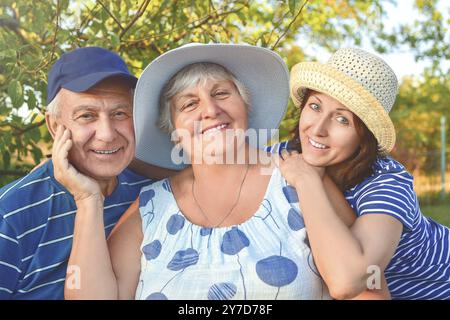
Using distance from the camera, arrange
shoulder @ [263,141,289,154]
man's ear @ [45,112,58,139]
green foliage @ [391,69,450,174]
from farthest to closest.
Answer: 1. green foliage @ [391,69,450,174]
2. shoulder @ [263,141,289,154]
3. man's ear @ [45,112,58,139]

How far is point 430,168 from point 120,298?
9.98 m

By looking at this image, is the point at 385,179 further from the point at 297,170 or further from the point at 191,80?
the point at 191,80

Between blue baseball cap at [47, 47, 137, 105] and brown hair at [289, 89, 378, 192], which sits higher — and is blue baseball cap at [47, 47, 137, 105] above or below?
above

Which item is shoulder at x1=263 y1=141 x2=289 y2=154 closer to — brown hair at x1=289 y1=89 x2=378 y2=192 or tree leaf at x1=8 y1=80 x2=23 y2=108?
brown hair at x1=289 y1=89 x2=378 y2=192

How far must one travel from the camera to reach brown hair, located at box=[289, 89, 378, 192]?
6.75ft

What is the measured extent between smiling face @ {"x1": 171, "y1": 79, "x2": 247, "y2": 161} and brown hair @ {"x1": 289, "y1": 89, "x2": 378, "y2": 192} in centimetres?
40

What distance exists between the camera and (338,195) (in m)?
2.07

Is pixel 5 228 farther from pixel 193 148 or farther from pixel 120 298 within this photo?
pixel 193 148

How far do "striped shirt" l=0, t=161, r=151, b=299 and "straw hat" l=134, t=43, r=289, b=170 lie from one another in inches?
15.3

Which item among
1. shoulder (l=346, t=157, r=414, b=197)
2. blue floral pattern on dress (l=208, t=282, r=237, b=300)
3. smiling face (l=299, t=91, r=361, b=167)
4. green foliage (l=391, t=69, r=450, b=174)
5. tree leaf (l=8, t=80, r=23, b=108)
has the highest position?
green foliage (l=391, t=69, r=450, b=174)

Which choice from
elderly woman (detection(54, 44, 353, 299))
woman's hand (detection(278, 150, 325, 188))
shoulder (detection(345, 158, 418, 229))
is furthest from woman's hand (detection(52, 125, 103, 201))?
shoulder (detection(345, 158, 418, 229))

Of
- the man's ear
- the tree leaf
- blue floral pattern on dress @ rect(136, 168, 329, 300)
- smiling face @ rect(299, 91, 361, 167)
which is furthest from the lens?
the tree leaf

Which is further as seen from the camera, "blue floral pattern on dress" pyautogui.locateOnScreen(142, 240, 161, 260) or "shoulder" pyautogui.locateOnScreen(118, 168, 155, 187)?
"shoulder" pyautogui.locateOnScreen(118, 168, 155, 187)

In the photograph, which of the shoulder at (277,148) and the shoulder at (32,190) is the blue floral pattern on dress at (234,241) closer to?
the shoulder at (277,148)
